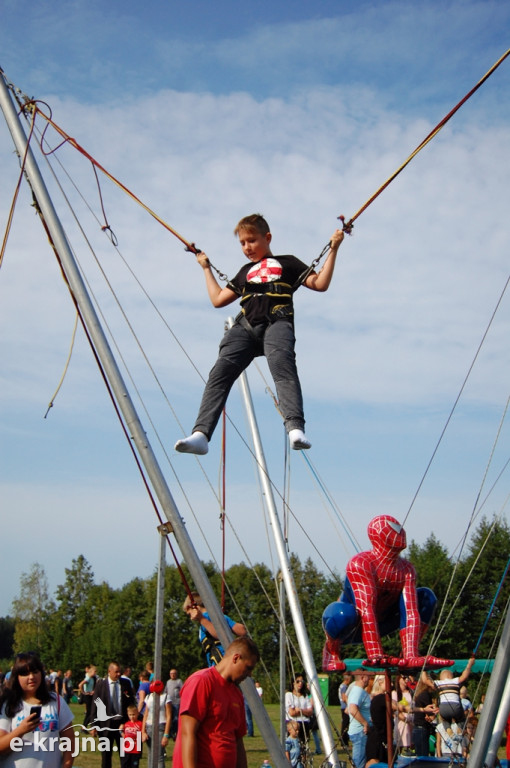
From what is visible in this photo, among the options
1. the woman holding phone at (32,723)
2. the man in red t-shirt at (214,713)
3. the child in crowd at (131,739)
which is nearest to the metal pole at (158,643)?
the woman holding phone at (32,723)

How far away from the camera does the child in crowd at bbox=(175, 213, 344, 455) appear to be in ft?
16.8

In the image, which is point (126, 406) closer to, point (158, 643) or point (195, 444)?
point (195, 444)

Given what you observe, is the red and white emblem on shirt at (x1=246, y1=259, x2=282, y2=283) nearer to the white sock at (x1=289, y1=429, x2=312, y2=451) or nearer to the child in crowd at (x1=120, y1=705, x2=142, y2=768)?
the white sock at (x1=289, y1=429, x2=312, y2=451)

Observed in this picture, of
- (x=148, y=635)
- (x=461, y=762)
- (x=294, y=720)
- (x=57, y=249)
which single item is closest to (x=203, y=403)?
(x=57, y=249)

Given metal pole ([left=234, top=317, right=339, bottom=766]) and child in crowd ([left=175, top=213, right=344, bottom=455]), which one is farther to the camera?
metal pole ([left=234, top=317, right=339, bottom=766])

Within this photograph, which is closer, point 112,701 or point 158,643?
point 158,643

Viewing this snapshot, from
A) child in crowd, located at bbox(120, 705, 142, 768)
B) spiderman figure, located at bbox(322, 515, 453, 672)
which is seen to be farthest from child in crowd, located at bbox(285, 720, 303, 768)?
spiderman figure, located at bbox(322, 515, 453, 672)

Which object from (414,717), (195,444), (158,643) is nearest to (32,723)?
(158,643)

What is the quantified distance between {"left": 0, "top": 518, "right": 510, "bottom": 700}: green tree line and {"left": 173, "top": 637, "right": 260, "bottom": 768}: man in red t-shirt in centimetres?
2912

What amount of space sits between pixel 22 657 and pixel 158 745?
3.34 feet

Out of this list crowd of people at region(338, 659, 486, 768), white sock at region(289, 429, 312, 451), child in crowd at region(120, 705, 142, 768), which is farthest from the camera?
child in crowd at region(120, 705, 142, 768)

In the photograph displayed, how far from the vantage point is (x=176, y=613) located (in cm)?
4875

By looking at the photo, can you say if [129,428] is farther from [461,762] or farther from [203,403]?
[461,762]

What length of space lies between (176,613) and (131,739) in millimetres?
40816
